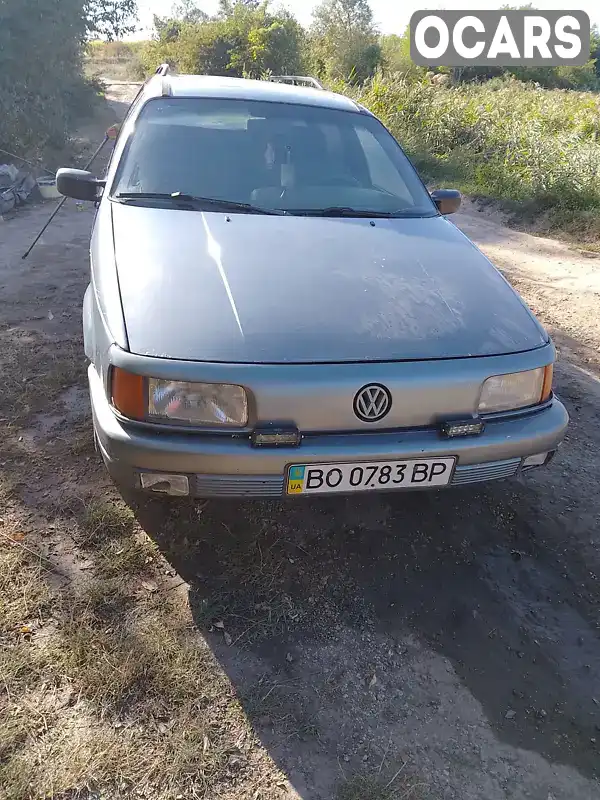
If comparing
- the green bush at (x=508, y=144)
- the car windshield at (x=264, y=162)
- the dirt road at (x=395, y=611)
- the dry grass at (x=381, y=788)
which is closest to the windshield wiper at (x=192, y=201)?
the car windshield at (x=264, y=162)

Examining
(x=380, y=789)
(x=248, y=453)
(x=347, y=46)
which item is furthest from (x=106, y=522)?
(x=347, y=46)

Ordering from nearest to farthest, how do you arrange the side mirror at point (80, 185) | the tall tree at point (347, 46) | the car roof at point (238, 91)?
the side mirror at point (80, 185)
the car roof at point (238, 91)
the tall tree at point (347, 46)

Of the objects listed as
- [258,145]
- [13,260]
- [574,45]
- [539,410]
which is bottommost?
[13,260]

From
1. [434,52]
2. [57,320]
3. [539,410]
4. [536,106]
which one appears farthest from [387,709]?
[434,52]

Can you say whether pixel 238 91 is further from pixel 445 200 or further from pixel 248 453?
pixel 248 453

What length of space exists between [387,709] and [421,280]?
1.49 meters

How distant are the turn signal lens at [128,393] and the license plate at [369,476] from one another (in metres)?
0.50

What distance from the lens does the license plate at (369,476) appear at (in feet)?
6.24

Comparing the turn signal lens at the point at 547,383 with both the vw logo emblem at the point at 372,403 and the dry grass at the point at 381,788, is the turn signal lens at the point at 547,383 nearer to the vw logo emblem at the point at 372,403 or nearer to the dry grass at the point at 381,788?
the vw logo emblem at the point at 372,403

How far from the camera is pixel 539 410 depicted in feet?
7.14

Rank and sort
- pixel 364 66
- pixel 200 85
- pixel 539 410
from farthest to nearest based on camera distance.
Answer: pixel 364 66 → pixel 200 85 → pixel 539 410

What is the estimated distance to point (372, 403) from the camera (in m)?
1.90

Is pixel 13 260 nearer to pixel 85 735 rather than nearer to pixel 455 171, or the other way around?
pixel 85 735

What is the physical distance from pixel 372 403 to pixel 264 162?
163 centimetres
